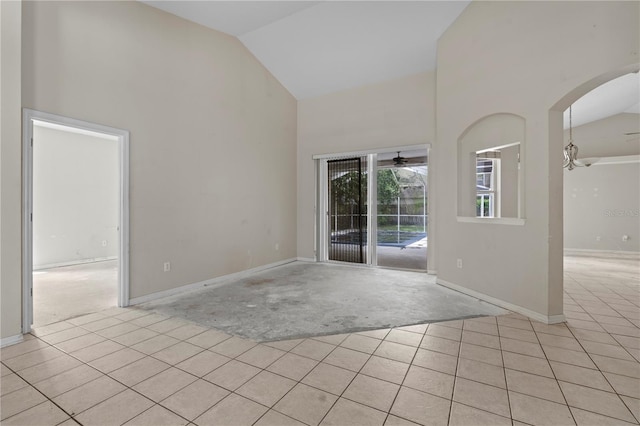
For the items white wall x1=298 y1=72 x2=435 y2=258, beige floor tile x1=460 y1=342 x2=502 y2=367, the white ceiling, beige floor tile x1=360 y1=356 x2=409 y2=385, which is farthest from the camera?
white wall x1=298 y1=72 x2=435 y2=258

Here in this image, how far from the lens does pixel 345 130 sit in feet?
18.7

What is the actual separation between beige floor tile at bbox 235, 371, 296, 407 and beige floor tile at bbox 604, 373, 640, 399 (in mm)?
2027

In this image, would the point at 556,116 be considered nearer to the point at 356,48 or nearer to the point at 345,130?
the point at 356,48

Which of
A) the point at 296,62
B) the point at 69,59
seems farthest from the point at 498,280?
the point at 69,59

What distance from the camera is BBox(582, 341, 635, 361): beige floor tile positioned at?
2225 millimetres

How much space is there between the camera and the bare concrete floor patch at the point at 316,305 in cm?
279

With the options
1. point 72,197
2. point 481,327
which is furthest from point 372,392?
point 72,197

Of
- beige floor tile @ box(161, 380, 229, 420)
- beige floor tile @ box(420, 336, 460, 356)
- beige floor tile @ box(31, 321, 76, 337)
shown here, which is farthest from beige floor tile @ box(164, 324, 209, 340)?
beige floor tile @ box(420, 336, 460, 356)

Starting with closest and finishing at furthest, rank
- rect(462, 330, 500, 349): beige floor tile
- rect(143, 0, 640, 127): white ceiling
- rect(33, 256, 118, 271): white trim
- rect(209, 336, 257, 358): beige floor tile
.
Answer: rect(209, 336, 257, 358): beige floor tile, rect(462, 330, 500, 349): beige floor tile, rect(143, 0, 640, 127): white ceiling, rect(33, 256, 118, 271): white trim

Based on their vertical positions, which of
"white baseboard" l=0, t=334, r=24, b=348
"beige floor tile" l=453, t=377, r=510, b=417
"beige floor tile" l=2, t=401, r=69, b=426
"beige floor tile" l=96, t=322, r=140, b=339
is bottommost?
"beige floor tile" l=2, t=401, r=69, b=426

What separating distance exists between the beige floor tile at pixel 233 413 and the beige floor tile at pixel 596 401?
1782 millimetres

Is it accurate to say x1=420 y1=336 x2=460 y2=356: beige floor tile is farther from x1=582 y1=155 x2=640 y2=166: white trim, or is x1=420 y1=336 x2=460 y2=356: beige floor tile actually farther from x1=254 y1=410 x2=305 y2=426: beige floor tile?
x1=582 y1=155 x2=640 y2=166: white trim

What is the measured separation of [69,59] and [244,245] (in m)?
3.11

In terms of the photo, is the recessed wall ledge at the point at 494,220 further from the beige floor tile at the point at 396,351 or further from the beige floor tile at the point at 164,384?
the beige floor tile at the point at 164,384
